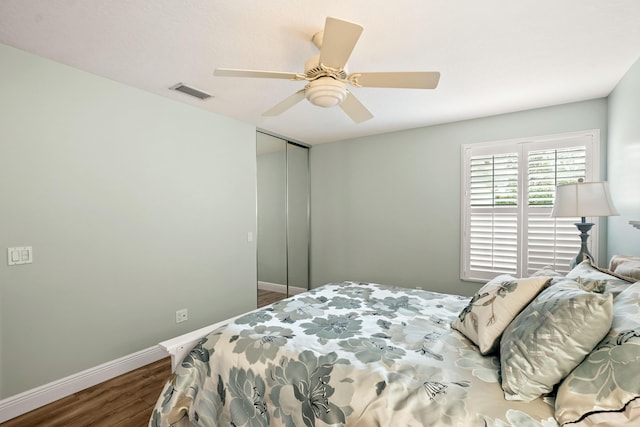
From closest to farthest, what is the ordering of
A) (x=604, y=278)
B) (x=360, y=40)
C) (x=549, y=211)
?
(x=604, y=278) → (x=360, y=40) → (x=549, y=211)

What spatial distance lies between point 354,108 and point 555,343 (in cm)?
171

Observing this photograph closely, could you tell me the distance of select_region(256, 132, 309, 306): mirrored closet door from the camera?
3932 mm

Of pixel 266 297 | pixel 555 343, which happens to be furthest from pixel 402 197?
pixel 555 343

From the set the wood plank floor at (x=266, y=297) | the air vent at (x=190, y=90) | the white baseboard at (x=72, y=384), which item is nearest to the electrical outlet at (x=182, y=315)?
the white baseboard at (x=72, y=384)

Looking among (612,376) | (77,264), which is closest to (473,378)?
(612,376)

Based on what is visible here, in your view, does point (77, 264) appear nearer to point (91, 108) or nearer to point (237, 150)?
point (91, 108)

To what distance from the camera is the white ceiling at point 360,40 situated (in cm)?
168

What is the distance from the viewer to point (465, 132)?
3.60 metres

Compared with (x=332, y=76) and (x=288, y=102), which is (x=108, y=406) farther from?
(x=332, y=76)

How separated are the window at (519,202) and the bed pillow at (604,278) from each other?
1561 mm

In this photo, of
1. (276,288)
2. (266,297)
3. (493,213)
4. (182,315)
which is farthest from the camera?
(276,288)

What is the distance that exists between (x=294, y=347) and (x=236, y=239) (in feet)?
7.40

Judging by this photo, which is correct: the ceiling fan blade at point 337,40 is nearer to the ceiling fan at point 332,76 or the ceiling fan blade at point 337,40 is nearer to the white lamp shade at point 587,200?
the ceiling fan at point 332,76

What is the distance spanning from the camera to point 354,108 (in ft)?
7.13
